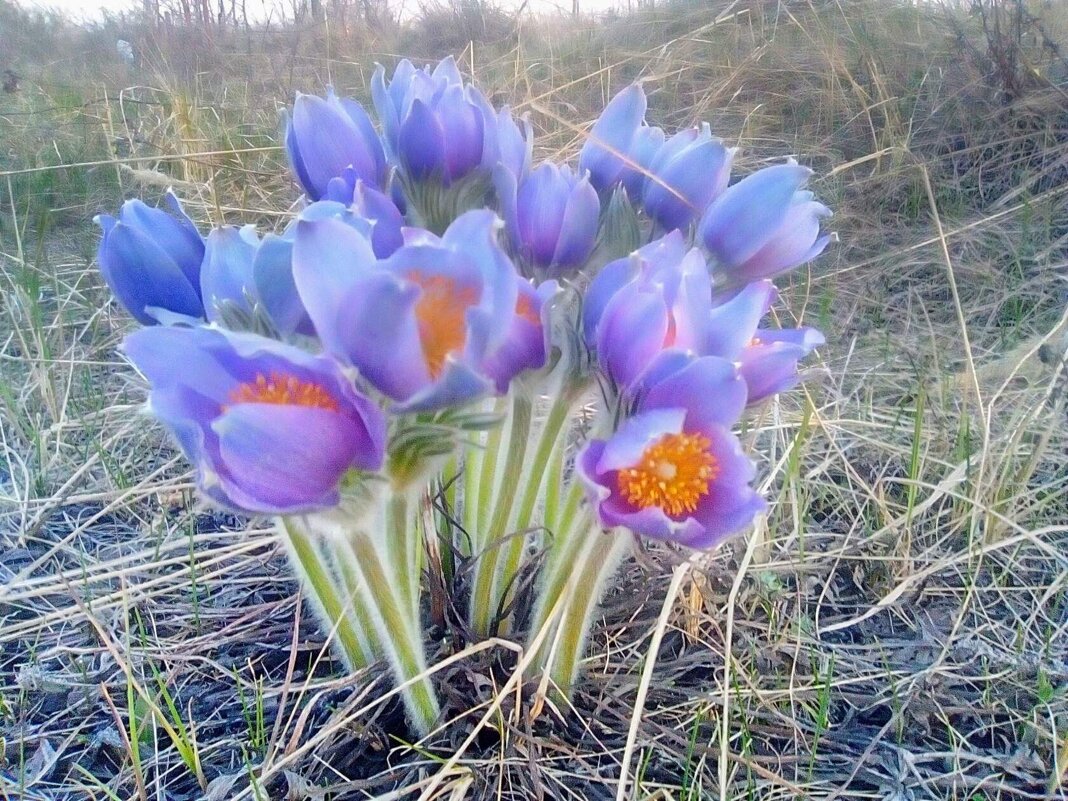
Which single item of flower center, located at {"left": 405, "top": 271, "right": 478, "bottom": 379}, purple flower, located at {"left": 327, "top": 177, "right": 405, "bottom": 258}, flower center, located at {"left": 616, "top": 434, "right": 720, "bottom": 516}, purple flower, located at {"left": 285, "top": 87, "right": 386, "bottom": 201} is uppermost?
purple flower, located at {"left": 285, "top": 87, "right": 386, "bottom": 201}

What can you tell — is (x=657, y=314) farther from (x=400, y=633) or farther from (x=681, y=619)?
(x=681, y=619)

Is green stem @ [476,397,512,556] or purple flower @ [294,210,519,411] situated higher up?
purple flower @ [294,210,519,411]

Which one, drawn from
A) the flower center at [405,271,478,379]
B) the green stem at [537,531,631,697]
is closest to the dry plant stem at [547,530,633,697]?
the green stem at [537,531,631,697]

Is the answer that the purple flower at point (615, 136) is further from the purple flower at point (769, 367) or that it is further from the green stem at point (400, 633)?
the green stem at point (400, 633)

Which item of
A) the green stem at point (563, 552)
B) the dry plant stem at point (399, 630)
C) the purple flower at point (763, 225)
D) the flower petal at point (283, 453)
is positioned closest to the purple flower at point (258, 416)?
the flower petal at point (283, 453)

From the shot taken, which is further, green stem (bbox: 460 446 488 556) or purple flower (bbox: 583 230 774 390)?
green stem (bbox: 460 446 488 556)

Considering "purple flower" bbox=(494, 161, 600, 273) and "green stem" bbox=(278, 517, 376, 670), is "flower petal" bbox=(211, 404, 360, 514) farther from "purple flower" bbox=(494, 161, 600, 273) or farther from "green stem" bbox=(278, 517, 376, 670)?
"purple flower" bbox=(494, 161, 600, 273)

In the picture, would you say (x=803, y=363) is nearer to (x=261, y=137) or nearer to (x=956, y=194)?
(x=956, y=194)
